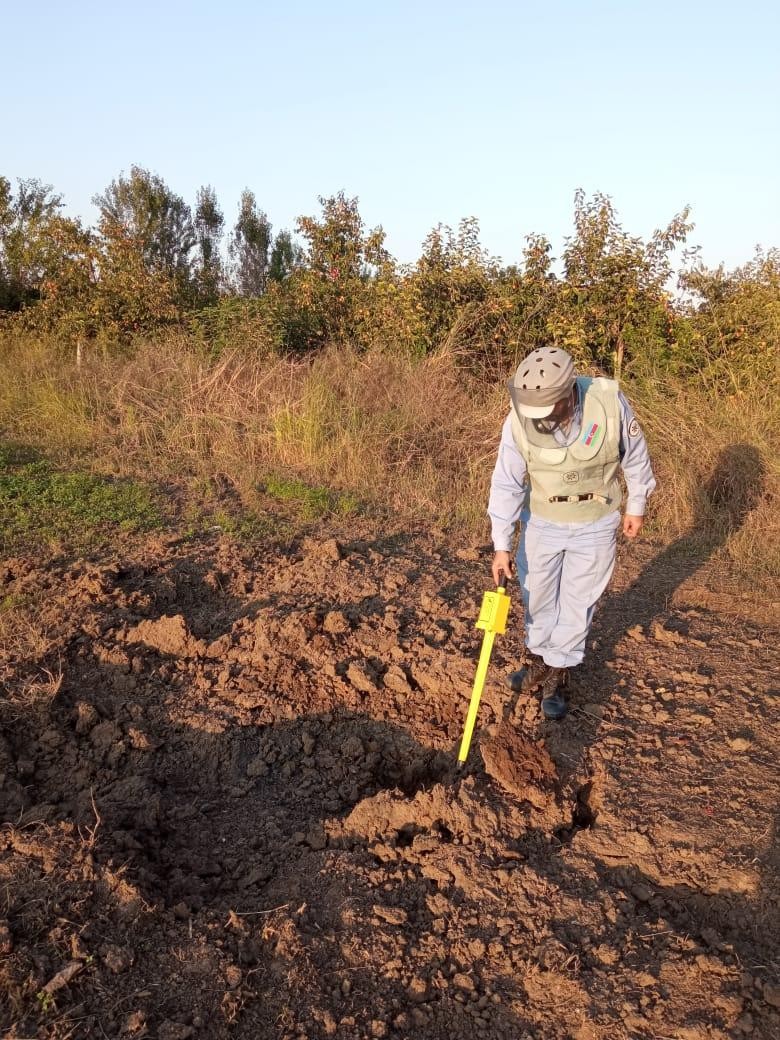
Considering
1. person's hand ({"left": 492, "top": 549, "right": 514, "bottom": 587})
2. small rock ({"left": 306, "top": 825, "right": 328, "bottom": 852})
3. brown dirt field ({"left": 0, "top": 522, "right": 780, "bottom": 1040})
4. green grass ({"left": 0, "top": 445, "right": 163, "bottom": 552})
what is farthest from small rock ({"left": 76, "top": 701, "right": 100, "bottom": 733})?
green grass ({"left": 0, "top": 445, "right": 163, "bottom": 552})

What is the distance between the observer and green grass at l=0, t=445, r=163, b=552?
544 cm

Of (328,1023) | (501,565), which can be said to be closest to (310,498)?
(501,565)

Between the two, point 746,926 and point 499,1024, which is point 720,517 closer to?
point 746,926

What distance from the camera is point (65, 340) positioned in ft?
36.5

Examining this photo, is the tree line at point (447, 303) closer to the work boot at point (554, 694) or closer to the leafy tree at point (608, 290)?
the leafy tree at point (608, 290)

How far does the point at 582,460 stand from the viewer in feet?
10.9

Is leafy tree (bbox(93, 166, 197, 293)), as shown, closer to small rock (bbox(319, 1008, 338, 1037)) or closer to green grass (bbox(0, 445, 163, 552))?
green grass (bbox(0, 445, 163, 552))

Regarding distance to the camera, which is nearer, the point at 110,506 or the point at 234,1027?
the point at 234,1027

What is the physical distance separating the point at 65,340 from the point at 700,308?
339 inches

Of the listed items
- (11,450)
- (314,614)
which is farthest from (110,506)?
(314,614)

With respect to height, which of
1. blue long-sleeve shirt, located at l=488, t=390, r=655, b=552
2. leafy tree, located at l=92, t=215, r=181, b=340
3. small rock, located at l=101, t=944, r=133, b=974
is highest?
leafy tree, located at l=92, t=215, r=181, b=340

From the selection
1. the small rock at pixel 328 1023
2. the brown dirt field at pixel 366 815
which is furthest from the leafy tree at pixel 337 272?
the small rock at pixel 328 1023

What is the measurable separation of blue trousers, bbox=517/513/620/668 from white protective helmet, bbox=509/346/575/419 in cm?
66

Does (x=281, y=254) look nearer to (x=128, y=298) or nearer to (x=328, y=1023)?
(x=128, y=298)
